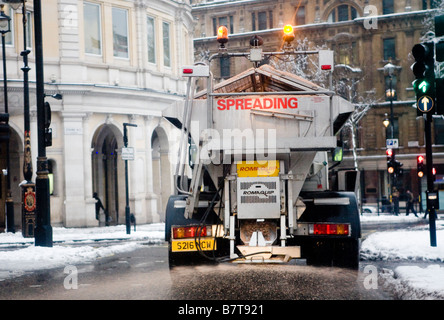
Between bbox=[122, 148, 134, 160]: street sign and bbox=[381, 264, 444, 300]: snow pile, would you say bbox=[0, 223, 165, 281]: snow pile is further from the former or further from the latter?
bbox=[381, 264, 444, 300]: snow pile

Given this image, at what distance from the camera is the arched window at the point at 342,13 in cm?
5916

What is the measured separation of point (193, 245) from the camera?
1098cm

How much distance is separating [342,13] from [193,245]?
51513 millimetres

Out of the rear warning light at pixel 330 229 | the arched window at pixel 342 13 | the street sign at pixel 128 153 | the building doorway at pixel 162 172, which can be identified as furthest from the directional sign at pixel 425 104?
the arched window at pixel 342 13

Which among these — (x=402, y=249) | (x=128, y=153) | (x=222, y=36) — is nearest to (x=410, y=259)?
(x=402, y=249)

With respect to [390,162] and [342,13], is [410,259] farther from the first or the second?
[342,13]

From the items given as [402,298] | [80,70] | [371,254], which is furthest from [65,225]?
[402,298]

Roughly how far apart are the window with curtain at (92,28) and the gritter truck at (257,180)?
21739 mm

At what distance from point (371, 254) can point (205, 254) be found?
5481 millimetres

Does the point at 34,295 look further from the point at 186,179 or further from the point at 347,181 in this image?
the point at 347,181

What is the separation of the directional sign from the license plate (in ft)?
17.8

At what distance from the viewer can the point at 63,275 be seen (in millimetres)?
12742

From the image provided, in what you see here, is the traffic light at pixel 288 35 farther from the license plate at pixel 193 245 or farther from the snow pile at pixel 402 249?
the snow pile at pixel 402 249
